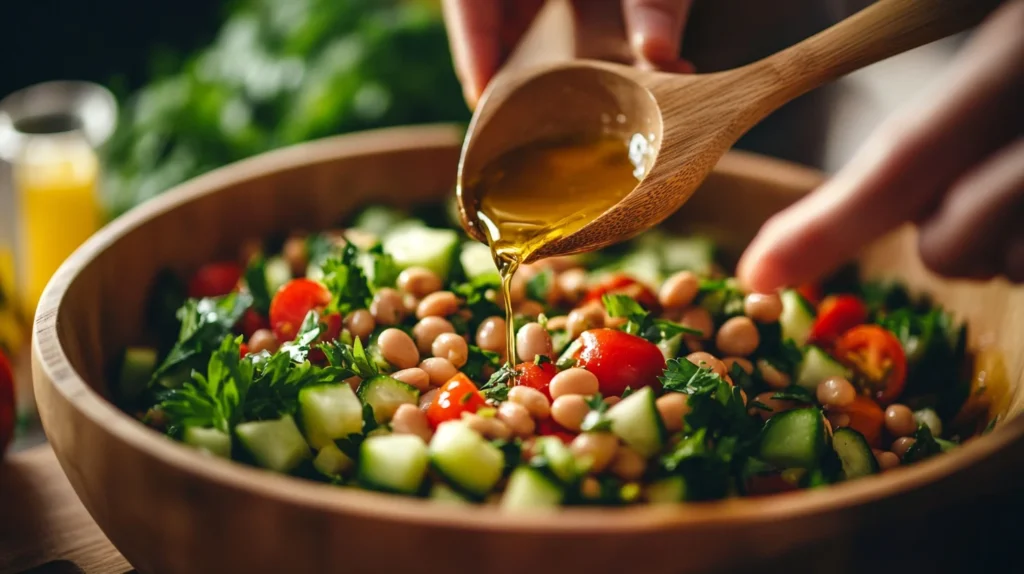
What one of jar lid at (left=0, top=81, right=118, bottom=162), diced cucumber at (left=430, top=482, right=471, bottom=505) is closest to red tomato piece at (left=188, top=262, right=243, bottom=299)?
diced cucumber at (left=430, top=482, right=471, bottom=505)

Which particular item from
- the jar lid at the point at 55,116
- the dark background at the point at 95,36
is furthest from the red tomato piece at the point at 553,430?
the dark background at the point at 95,36

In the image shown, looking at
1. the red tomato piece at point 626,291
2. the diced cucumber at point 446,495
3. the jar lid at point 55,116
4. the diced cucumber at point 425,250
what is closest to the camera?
the diced cucumber at point 446,495

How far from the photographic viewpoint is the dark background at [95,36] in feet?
15.5

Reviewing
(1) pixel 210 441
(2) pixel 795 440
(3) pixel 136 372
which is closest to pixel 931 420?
(2) pixel 795 440

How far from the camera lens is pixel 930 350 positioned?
2.28 metres

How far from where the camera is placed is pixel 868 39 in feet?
6.25

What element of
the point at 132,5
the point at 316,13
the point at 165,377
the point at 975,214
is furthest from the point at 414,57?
the point at 975,214

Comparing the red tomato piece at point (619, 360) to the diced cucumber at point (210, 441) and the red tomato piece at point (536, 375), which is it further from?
the diced cucumber at point (210, 441)

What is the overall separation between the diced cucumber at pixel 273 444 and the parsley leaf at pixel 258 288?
0.66m

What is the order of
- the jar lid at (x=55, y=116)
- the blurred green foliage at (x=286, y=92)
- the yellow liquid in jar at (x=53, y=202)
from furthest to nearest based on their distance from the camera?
1. the blurred green foliage at (x=286, y=92)
2. the jar lid at (x=55, y=116)
3. the yellow liquid in jar at (x=53, y=202)

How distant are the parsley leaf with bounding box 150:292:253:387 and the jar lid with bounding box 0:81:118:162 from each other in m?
1.90

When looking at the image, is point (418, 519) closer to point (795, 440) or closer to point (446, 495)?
point (446, 495)

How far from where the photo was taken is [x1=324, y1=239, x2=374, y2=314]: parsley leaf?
2172 millimetres

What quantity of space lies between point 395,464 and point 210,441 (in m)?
0.36
